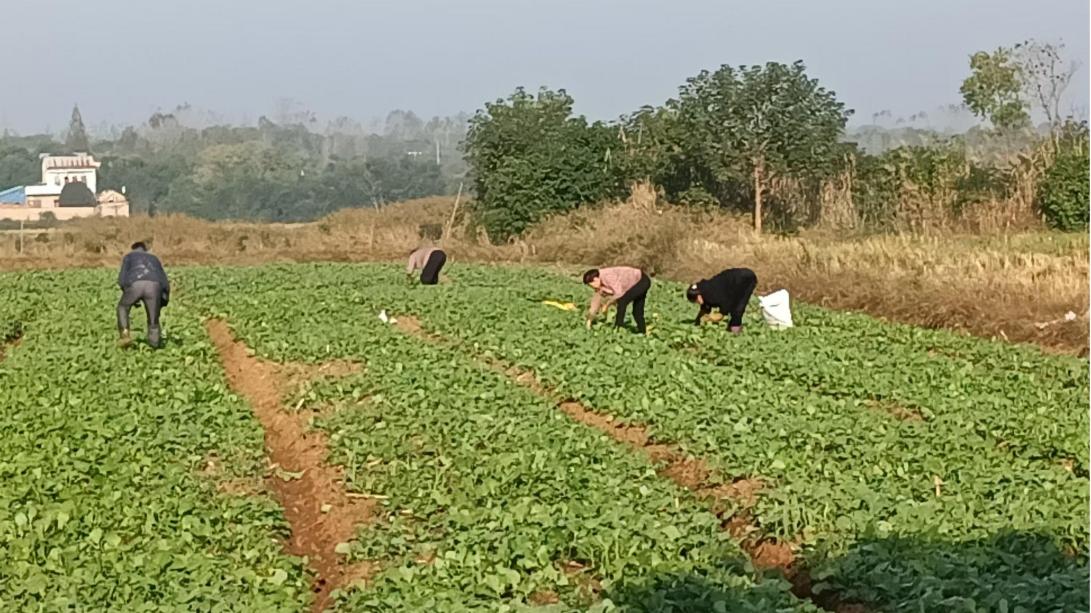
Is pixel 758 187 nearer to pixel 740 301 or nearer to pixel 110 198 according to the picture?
pixel 740 301

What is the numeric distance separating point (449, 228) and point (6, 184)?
83501mm

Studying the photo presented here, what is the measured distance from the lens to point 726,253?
32312 mm

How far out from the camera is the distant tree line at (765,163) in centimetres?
3800

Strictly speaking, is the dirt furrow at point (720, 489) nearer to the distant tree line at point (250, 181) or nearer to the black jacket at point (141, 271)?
the black jacket at point (141, 271)

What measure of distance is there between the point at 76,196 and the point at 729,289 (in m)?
76.6

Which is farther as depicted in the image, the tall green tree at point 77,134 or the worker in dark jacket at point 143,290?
the tall green tree at point 77,134

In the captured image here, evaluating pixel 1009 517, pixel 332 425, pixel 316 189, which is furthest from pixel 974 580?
pixel 316 189

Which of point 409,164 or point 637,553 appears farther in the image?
point 409,164

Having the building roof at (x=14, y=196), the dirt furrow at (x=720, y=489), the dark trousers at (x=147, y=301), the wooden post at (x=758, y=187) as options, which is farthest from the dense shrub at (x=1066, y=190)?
the building roof at (x=14, y=196)

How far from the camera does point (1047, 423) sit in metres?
11.9

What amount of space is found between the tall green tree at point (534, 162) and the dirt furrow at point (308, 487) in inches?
1077

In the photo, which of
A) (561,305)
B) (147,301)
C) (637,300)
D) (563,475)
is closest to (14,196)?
(561,305)

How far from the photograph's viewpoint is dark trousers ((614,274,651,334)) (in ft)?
61.4

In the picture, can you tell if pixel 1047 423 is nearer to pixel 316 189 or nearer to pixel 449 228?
pixel 449 228
